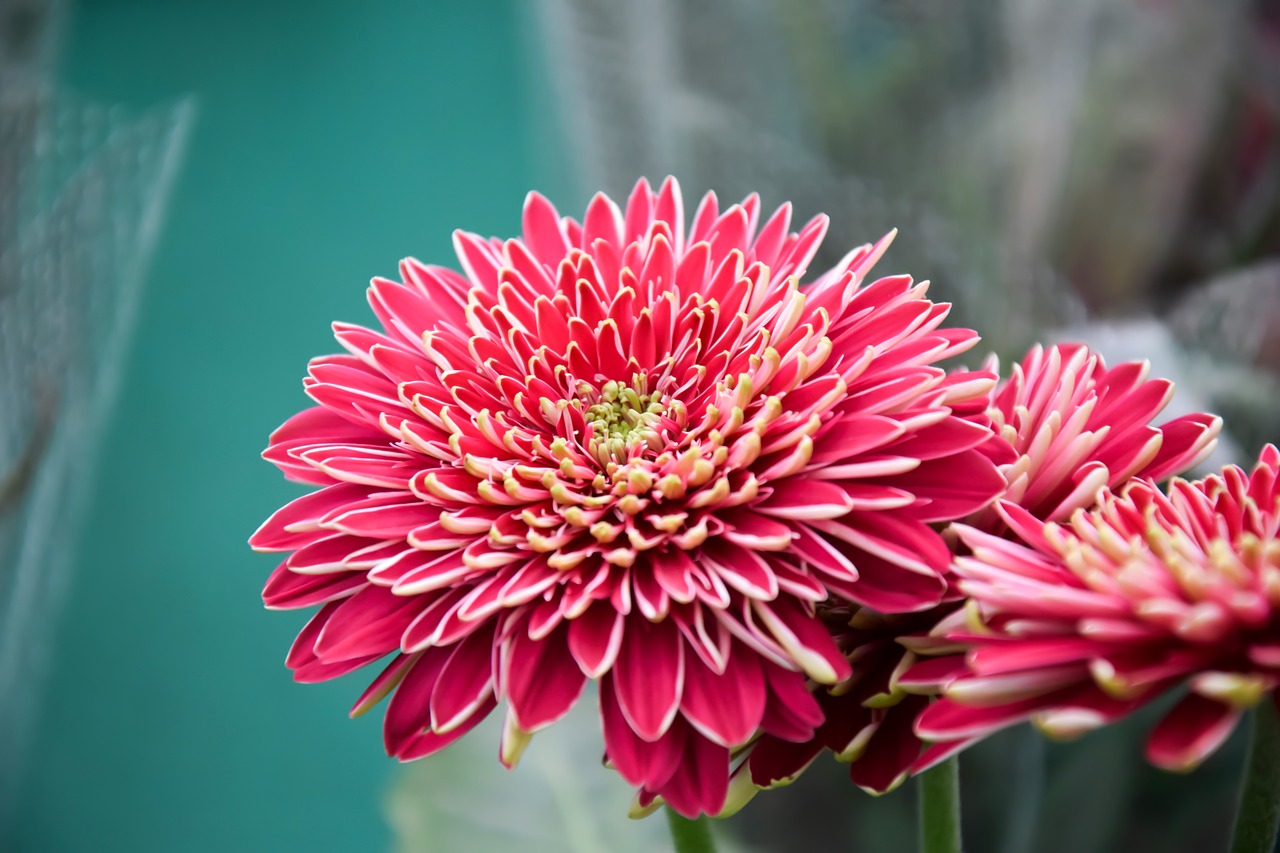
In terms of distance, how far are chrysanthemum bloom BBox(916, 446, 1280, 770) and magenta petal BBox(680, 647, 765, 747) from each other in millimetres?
29

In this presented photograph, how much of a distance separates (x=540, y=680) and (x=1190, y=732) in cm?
11

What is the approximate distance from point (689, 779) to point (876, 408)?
8 cm

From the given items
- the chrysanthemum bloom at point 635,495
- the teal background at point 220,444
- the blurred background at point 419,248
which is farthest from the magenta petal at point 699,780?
the teal background at point 220,444

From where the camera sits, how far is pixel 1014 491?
0.20 metres

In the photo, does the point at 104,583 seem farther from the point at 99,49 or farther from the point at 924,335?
the point at 924,335

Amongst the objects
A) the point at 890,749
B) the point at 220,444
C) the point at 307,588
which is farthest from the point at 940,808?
the point at 220,444

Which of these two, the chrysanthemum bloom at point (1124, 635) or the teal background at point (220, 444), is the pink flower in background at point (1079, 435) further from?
the teal background at point (220, 444)

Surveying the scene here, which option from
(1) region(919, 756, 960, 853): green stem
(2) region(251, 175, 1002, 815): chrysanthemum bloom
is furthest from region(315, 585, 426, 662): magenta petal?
(1) region(919, 756, 960, 853): green stem

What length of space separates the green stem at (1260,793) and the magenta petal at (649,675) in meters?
0.10

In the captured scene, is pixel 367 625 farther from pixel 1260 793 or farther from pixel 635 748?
pixel 1260 793

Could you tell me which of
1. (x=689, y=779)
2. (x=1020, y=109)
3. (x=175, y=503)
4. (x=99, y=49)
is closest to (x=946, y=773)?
(x=689, y=779)

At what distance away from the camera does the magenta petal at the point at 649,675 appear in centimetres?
18

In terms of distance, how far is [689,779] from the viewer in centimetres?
19

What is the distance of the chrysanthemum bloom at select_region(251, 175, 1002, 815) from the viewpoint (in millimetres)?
186
